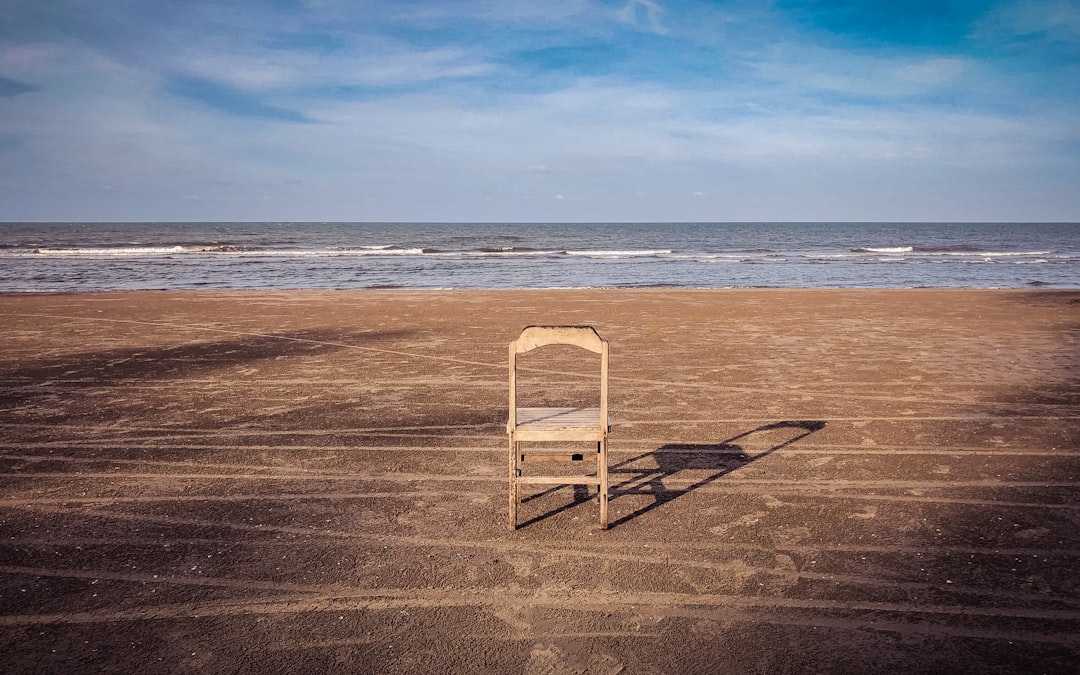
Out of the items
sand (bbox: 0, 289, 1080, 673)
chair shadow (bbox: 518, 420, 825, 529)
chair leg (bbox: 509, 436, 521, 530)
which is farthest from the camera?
chair shadow (bbox: 518, 420, 825, 529)

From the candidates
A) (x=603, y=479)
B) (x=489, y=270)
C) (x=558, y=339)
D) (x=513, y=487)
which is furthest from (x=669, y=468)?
(x=489, y=270)

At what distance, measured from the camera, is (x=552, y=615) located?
3.58 meters

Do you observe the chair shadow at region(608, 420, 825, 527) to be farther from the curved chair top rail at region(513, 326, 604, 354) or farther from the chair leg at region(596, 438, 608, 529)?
the curved chair top rail at region(513, 326, 604, 354)

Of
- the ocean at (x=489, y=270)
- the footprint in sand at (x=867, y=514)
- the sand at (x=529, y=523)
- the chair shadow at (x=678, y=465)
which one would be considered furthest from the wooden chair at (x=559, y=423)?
the ocean at (x=489, y=270)

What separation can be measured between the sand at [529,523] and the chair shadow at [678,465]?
0.04 m

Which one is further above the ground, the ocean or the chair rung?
the ocean

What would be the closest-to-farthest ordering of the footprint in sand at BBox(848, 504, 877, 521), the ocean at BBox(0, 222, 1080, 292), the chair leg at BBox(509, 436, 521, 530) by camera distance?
the chair leg at BBox(509, 436, 521, 530) < the footprint in sand at BBox(848, 504, 877, 521) < the ocean at BBox(0, 222, 1080, 292)

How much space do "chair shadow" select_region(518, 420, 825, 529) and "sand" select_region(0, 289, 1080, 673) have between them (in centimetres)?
4

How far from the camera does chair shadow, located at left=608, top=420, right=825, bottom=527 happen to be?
5.25 metres

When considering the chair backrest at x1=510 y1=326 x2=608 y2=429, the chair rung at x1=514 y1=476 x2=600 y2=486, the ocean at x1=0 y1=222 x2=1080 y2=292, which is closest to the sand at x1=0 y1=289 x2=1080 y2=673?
the chair rung at x1=514 y1=476 x2=600 y2=486

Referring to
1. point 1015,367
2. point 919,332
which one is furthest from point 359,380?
point 919,332

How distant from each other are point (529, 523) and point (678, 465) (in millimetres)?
1718

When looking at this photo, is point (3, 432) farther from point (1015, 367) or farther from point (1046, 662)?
point (1015, 367)

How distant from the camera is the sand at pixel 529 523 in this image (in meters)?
3.37
